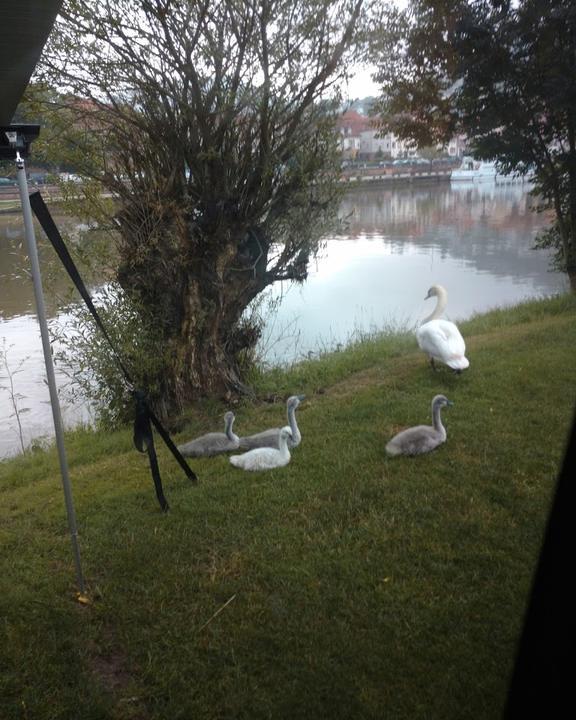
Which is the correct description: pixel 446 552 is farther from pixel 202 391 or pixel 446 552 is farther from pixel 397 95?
pixel 202 391

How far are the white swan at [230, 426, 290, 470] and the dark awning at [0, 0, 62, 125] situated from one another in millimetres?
2424

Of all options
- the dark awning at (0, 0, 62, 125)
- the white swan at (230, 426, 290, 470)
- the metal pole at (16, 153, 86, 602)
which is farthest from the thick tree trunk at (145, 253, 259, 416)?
the dark awning at (0, 0, 62, 125)

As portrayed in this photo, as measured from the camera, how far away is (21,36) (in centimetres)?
188

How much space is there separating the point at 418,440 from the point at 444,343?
4.78 feet

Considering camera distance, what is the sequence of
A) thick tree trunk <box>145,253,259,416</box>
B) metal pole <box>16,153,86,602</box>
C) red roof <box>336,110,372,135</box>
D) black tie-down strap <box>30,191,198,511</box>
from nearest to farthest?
1. metal pole <box>16,153,86,602</box>
2. black tie-down strap <box>30,191,198,511</box>
3. red roof <box>336,110,372,135</box>
4. thick tree trunk <box>145,253,259,416</box>

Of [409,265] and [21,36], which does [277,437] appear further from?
[409,265]

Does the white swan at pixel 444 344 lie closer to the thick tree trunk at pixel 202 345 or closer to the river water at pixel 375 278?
the river water at pixel 375 278

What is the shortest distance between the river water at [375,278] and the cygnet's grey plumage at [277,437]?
269 centimetres

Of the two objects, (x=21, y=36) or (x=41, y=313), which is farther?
(x=41, y=313)

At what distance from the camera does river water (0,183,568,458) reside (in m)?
6.34

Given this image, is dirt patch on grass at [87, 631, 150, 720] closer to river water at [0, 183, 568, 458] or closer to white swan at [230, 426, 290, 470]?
white swan at [230, 426, 290, 470]

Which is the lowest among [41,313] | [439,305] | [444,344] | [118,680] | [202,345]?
[118,680]

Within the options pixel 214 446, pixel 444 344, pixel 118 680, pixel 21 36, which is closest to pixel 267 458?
pixel 214 446

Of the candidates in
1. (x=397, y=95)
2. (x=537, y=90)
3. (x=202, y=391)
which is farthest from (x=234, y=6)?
(x=202, y=391)
